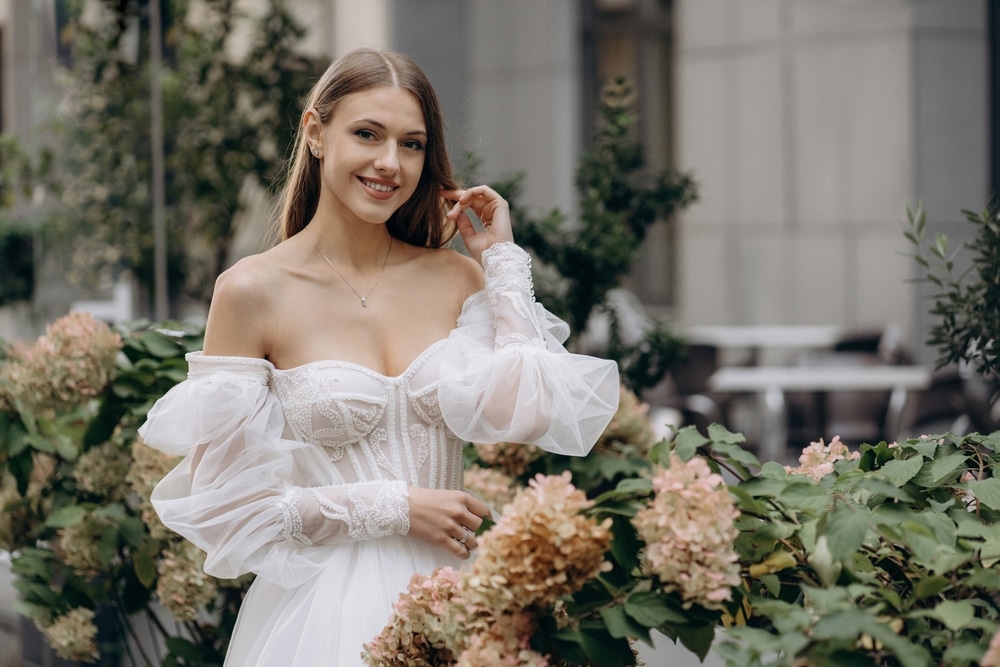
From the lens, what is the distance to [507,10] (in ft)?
34.7

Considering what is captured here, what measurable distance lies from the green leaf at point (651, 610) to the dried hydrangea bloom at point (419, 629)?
1.03 feet

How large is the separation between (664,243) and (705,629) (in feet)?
32.1

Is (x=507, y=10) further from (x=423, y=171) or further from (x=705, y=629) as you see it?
(x=705, y=629)

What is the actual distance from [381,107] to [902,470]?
1.19m

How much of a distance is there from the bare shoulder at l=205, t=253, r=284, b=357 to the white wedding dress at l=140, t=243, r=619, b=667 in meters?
0.03

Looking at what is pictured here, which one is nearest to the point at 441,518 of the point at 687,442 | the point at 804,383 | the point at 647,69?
the point at 687,442

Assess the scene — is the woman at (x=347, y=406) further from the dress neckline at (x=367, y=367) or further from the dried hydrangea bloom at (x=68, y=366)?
the dried hydrangea bloom at (x=68, y=366)

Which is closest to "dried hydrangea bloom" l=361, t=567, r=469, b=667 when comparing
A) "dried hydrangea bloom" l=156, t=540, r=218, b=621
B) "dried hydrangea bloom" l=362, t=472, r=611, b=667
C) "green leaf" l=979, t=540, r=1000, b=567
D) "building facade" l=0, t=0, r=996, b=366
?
A: "dried hydrangea bloom" l=362, t=472, r=611, b=667

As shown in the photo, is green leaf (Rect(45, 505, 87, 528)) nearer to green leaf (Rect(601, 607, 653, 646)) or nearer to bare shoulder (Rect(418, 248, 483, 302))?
bare shoulder (Rect(418, 248, 483, 302))

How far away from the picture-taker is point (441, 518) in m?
2.20

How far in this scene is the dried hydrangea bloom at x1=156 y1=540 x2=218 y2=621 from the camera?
9.42 feet

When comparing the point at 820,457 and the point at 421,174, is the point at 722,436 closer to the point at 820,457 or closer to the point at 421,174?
the point at 820,457

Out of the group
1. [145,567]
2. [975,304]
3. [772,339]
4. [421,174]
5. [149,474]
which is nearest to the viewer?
[421,174]

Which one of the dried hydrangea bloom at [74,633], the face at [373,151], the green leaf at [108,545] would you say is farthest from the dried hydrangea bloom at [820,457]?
the dried hydrangea bloom at [74,633]
